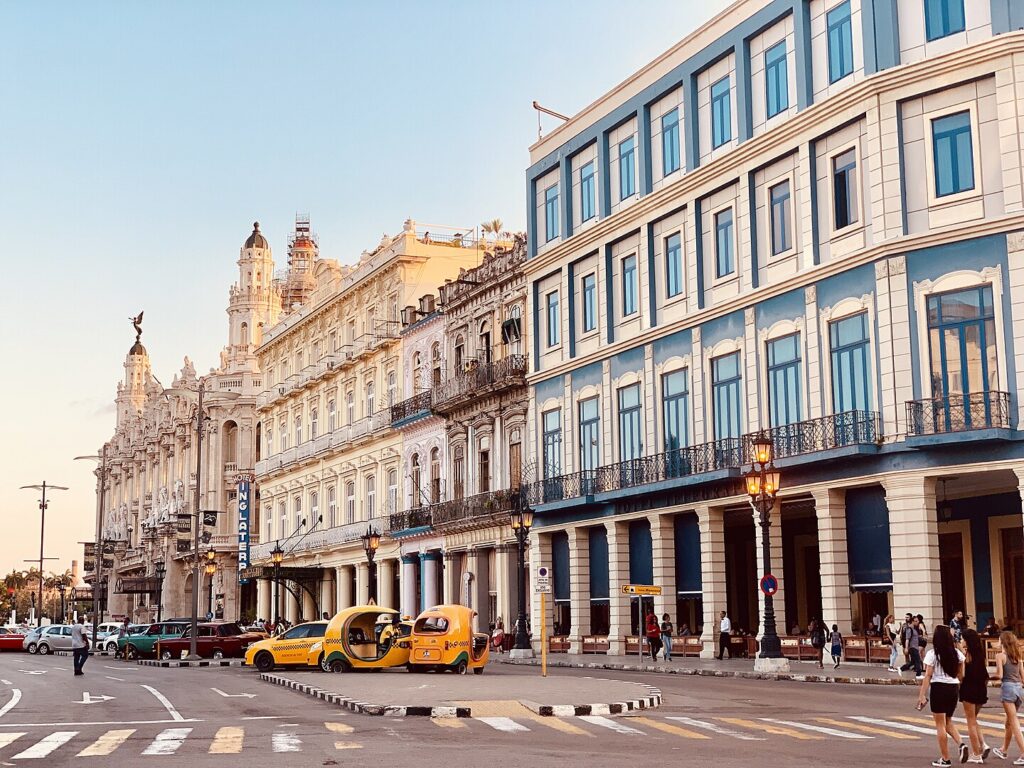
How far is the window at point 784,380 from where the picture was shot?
1457 inches

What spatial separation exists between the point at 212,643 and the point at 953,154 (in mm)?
32745

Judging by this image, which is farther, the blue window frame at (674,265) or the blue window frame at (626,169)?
the blue window frame at (626,169)

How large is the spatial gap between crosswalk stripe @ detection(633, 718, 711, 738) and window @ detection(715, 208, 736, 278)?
74.9 feet

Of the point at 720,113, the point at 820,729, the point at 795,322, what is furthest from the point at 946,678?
the point at 720,113

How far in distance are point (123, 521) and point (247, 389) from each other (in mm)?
37061

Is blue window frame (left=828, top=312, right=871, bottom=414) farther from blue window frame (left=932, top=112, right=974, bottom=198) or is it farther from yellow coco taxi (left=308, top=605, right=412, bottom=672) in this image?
yellow coco taxi (left=308, top=605, right=412, bottom=672)

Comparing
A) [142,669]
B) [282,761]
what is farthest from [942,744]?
[142,669]

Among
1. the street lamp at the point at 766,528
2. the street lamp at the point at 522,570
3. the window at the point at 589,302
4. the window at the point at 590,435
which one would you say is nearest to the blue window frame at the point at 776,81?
the window at the point at 589,302

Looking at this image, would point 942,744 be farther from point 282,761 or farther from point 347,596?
point 347,596

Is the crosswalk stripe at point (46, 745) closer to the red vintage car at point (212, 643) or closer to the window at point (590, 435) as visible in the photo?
the window at point (590, 435)

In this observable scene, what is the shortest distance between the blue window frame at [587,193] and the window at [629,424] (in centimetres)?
714

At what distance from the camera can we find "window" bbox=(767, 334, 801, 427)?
37000 millimetres

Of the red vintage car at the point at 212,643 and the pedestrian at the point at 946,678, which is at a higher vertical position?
the pedestrian at the point at 946,678

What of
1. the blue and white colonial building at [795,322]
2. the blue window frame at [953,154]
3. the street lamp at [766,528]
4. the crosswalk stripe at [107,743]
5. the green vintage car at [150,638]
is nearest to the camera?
the crosswalk stripe at [107,743]
